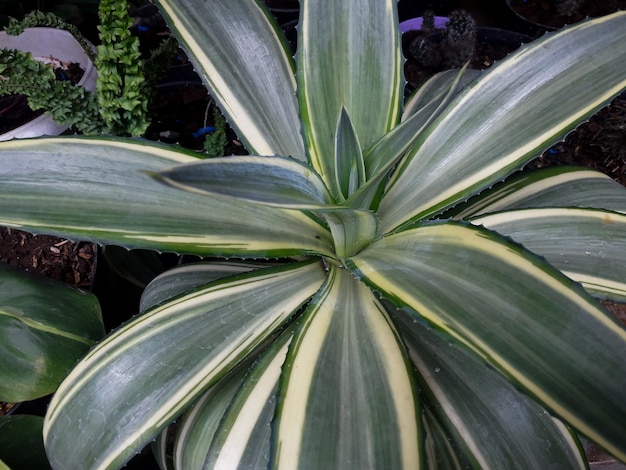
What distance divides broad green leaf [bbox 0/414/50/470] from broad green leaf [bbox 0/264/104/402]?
6 centimetres

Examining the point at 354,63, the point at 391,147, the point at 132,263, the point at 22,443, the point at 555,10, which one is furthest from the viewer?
the point at 555,10

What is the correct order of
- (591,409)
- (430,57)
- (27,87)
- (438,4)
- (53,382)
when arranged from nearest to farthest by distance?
(591,409) < (53,382) < (27,87) < (430,57) < (438,4)

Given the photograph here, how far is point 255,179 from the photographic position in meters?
0.45

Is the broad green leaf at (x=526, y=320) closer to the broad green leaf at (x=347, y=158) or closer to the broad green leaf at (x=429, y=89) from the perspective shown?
the broad green leaf at (x=347, y=158)

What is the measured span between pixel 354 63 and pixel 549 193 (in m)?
0.37

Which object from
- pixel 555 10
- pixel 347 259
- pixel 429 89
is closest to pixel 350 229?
pixel 347 259

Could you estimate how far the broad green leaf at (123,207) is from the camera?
1.85ft

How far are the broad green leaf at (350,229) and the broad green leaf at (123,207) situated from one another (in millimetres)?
40

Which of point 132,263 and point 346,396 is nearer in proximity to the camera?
point 346,396

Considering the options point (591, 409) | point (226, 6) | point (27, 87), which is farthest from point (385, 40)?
point (27, 87)

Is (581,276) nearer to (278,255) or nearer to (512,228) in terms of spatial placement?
(512,228)

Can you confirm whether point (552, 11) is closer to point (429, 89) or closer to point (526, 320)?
point (429, 89)

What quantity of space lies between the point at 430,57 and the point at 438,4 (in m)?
0.39

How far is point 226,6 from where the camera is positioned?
0.72 m
